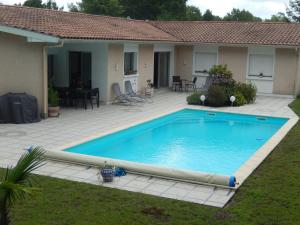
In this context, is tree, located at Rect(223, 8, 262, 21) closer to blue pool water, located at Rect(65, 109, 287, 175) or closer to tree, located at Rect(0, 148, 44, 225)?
blue pool water, located at Rect(65, 109, 287, 175)

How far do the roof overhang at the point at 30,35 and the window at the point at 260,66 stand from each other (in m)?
13.7

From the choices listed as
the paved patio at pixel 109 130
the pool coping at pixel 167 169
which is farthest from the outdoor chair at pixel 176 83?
the pool coping at pixel 167 169

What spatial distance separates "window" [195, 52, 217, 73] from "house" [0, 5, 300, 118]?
0.06 metres

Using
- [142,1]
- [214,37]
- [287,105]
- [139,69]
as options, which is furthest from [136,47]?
[142,1]

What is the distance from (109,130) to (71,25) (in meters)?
6.13

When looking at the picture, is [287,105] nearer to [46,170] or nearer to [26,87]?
[26,87]

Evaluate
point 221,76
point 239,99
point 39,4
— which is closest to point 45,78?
point 221,76

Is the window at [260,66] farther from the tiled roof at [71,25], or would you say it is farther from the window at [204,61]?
the tiled roof at [71,25]

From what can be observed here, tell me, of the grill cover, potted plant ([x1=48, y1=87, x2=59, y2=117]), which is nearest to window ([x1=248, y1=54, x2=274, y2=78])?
potted plant ([x1=48, y1=87, x2=59, y2=117])

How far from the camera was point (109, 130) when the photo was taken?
14422 mm

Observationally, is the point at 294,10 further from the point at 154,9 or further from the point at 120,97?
the point at 120,97

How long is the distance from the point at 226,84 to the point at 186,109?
2.91m

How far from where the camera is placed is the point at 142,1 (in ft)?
168

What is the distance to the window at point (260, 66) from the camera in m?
24.9
